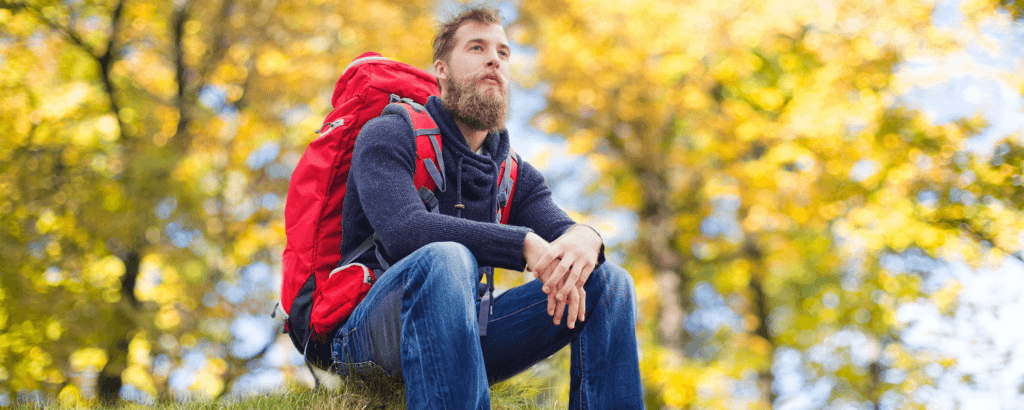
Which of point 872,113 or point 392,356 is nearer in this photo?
point 392,356

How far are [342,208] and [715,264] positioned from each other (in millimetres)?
8998

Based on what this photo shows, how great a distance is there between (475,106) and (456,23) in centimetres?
48

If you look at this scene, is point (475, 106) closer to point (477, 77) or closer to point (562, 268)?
point (477, 77)

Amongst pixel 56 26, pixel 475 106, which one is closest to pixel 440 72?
pixel 475 106

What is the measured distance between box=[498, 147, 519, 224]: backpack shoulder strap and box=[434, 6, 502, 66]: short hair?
50cm

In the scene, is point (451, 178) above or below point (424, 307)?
above

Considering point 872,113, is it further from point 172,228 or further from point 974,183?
point 172,228

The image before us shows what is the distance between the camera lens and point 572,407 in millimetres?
2084

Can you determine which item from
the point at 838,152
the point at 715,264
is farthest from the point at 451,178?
the point at 715,264

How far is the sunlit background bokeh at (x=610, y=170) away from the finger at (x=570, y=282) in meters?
6.23

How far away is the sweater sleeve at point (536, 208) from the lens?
2.46 metres

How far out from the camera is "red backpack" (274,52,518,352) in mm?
2131

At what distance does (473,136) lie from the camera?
8.21ft

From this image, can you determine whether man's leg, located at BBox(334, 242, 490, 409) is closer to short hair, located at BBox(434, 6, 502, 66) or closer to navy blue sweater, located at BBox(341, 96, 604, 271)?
navy blue sweater, located at BBox(341, 96, 604, 271)
